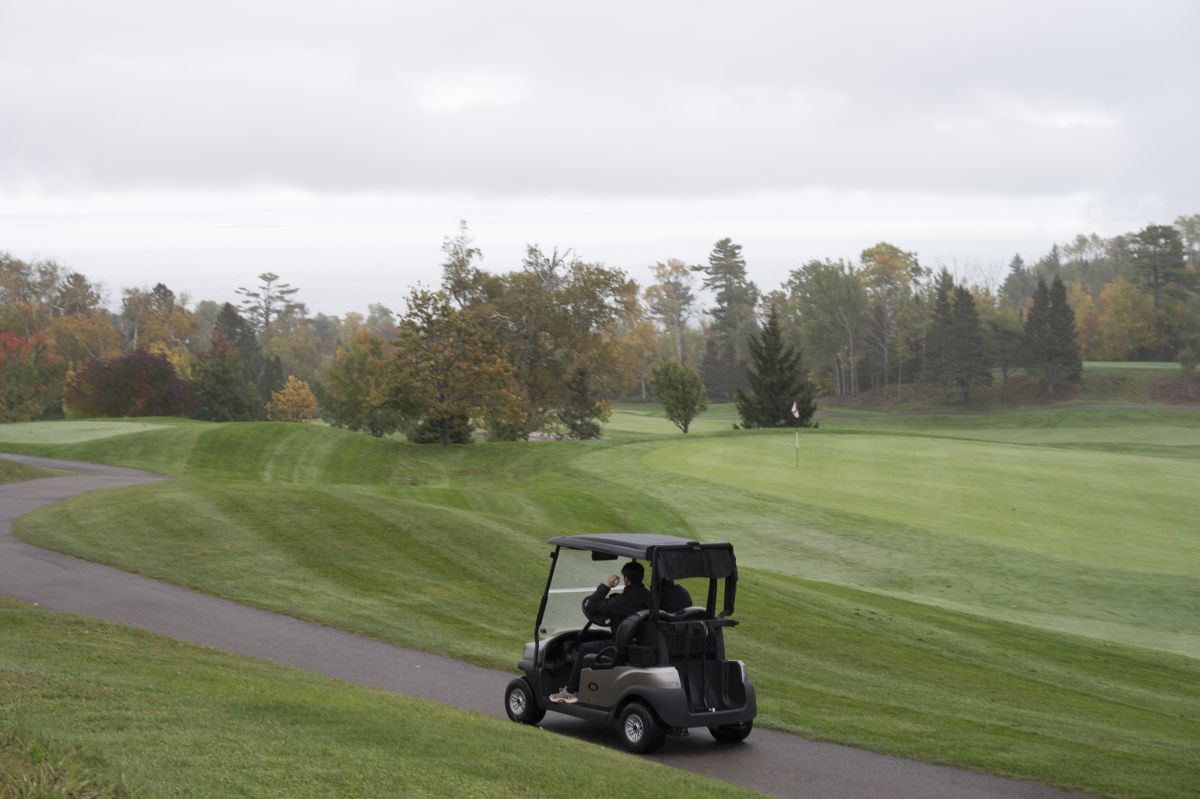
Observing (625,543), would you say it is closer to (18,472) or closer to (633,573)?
(633,573)

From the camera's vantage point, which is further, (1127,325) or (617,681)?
(1127,325)

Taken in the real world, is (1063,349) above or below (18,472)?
above

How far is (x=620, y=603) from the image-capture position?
37.2 ft

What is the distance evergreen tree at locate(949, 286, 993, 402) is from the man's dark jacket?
96.9 metres

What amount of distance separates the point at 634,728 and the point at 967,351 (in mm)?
98131

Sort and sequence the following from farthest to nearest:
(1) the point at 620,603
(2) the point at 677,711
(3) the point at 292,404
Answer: (3) the point at 292,404 < (1) the point at 620,603 < (2) the point at 677,711

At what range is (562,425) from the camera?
7650cm

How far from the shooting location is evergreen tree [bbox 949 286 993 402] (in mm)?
102312

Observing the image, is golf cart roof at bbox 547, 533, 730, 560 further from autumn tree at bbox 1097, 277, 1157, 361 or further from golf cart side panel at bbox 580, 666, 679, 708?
autumn tree at bbox 1097, 277, 1157, 361

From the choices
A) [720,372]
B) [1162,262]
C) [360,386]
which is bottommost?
[360,386]

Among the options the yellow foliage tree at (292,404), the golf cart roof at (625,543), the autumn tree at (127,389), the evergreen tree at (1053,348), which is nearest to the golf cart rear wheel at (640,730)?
the golf cart roof at (625,543)

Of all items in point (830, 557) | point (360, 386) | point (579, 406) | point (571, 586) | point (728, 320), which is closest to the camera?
point (571, 586)

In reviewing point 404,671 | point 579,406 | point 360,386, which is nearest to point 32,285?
→ point 360,386

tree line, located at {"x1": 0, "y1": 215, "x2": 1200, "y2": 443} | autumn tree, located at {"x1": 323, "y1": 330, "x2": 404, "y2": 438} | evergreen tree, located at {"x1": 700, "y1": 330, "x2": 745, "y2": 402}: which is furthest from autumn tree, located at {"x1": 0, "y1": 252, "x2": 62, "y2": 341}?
evergreen tree, located at {"x1": 700, "y1": 330, "x2": 745, "y2": 402}
